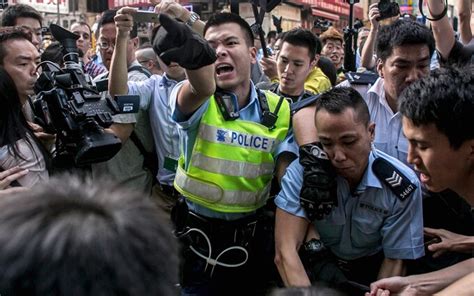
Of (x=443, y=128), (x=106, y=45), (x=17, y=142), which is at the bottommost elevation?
(x=17, y=142)

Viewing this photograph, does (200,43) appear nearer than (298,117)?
Yes

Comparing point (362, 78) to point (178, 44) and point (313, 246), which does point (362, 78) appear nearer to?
point (313, 246)

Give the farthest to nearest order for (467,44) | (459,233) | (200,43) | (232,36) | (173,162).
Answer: (467,44)
(173,162)
(232,36)
(459,233)
(200,43)

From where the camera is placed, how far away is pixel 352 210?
2.41m

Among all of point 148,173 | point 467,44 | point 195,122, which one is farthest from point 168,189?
point 467,44

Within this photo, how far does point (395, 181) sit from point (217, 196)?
0.74m

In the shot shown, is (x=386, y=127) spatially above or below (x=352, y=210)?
above

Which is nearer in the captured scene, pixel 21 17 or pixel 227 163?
pixel 227 163

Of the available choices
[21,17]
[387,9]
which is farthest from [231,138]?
[21,17]

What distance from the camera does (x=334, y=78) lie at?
5.63 meters

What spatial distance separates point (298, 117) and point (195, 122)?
1.57 ft

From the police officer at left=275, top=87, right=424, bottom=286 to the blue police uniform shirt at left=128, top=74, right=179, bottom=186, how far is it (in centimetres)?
86

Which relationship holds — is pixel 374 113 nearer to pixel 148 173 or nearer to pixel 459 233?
pixel 459 233

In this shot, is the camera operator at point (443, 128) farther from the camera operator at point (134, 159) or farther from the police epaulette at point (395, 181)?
the camera operator at point (134, 159)
